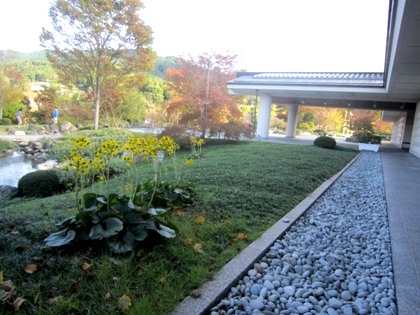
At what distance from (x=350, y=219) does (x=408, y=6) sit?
3335 mm

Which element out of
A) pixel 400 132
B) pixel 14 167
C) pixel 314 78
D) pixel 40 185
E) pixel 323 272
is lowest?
pixel 14 167

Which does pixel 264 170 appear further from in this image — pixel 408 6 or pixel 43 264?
pixel 43 264

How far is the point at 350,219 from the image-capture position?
140 inches

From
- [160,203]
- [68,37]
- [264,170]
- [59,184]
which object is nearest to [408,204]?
[264,170]

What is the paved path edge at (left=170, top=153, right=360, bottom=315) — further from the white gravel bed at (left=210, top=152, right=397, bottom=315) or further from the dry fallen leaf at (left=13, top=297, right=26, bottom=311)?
the dry fallen leaf at (left=13, top=297, right=26, bottom=311)

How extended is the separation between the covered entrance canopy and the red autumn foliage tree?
2283 mm

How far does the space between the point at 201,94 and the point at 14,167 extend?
764 centimetres

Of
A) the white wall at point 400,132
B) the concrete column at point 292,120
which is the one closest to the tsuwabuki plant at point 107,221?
the concrete column at point 292,120

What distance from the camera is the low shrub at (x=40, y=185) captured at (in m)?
5.38

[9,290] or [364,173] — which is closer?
[9,290]

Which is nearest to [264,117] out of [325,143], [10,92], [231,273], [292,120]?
[325,143]

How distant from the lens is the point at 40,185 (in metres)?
5.47

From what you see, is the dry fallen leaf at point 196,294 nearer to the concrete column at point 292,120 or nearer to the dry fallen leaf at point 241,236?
the dry fallen leaf at point 241,236

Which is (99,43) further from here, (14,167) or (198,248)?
(198,248)
